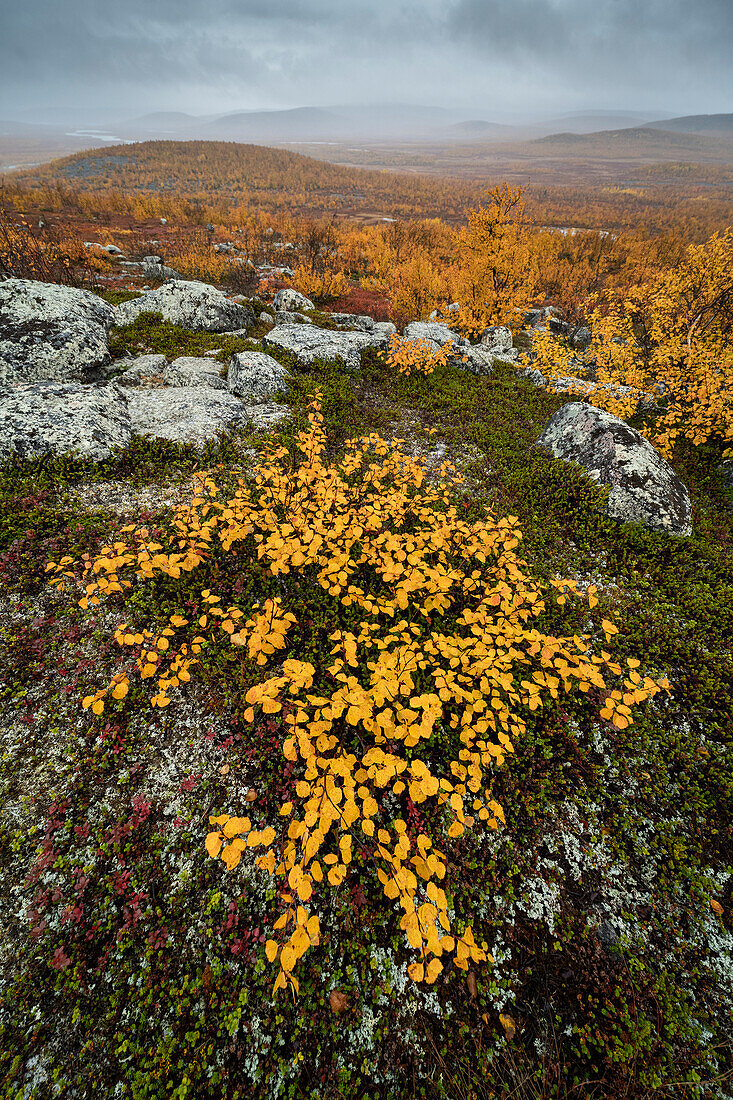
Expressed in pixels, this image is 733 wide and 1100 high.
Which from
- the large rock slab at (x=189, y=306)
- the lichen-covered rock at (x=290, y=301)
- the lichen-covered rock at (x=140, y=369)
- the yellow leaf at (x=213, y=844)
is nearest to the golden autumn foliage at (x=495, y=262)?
the lichen-covered rock at (x=290, y=301)

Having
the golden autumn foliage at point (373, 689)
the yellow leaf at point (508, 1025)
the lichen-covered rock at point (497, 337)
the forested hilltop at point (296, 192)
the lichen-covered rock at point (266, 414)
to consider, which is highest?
the forested hilltop at point (296, 192)

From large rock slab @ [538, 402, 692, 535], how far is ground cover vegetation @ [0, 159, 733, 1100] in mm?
668

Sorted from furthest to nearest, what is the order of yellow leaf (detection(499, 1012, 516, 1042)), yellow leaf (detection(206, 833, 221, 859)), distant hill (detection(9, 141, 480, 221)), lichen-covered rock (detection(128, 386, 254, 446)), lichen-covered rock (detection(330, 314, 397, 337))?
distant hill (detection(9, 141, 480, 221)) → lichen-covered rock (detection(330, 314, 397, 337)) → lichen-covered rock (detection(128, 386, 254, 446)) → yellow leaf (detection(499, 1012, 516, 1042)) → yellow leaf (detection(206, 833, 221, 859))

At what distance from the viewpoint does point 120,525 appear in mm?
6520

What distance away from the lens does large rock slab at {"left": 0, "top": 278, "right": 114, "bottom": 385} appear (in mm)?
8898

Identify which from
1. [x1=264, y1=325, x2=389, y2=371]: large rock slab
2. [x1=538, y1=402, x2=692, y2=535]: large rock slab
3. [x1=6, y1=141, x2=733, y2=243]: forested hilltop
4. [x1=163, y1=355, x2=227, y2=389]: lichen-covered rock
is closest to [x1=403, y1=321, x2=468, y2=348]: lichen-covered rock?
[x1=264, y1=325, x2=389, y2=371]: large rock slab

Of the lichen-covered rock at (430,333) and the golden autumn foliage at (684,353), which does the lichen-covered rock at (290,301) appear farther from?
the golden autumn foliage at (684,353)

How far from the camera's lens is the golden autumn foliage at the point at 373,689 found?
250cm

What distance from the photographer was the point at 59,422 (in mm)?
7621

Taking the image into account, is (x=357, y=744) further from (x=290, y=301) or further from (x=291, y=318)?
(x=290, y=301)

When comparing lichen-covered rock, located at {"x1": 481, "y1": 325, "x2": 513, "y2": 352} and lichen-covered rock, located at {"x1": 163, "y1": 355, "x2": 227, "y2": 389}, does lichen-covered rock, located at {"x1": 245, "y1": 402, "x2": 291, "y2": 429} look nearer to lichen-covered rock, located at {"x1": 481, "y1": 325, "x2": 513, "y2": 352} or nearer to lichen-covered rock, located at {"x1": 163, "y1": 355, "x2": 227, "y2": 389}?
lichen-covered rock, located at {"x1": 163, "y1": 355, "x2": 227, "y2": 389}

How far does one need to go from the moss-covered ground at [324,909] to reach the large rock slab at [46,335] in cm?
558

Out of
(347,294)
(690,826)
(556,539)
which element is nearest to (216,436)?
(556,539)

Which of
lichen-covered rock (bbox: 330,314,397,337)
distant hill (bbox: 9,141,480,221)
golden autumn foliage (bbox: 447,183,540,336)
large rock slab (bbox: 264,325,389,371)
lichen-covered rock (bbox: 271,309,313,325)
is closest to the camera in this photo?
large rock slab (bbox: 264,325,389,371)
